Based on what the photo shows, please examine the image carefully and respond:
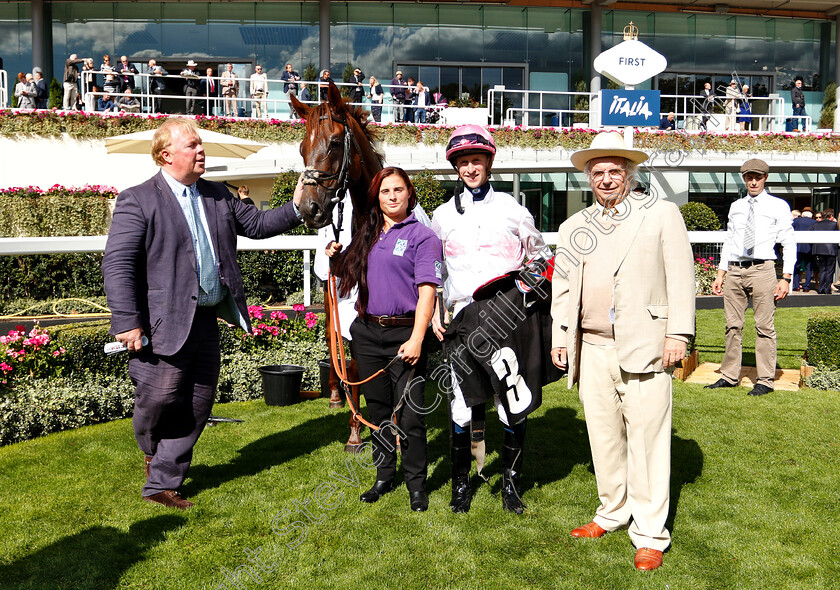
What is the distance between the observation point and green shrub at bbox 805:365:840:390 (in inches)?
257

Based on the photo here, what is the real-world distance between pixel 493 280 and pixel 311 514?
1.66 meters

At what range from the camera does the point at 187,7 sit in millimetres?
23875

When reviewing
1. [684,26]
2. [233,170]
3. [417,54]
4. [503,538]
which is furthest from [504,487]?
[684,26]

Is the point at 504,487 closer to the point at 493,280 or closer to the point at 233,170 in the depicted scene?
the point at 493,280

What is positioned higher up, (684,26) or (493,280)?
(684,26)

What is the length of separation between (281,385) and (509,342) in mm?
2955

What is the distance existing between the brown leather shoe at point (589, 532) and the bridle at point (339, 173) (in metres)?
2.24

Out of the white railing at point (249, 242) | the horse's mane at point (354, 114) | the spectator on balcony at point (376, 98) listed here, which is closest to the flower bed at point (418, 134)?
the spectator on balcony at point (376, 98)

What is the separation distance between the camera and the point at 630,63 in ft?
31.5

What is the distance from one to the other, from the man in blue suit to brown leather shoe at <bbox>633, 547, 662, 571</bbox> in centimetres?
245

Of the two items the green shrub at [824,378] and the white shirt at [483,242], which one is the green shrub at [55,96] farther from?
the green shrub at [824,378]

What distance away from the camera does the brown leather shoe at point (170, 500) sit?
3959mm

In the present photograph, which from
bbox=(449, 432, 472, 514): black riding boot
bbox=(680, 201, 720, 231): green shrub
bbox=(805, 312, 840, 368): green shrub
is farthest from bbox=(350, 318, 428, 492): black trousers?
bbox=(680, 201, 720, 231): green shrub

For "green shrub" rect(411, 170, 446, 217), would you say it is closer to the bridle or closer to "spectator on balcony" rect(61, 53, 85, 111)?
the bridle
